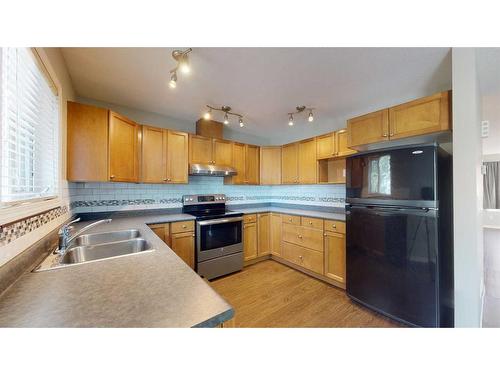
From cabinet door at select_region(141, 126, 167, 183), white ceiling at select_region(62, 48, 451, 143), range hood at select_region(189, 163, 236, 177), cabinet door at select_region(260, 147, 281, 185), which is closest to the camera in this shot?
white ceiling at select_region(62, 48, 451, 143)

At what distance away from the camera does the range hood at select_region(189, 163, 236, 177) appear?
2793 millimetres

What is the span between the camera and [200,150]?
9.62 ft

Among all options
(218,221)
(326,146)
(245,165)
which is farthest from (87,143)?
(326,146)

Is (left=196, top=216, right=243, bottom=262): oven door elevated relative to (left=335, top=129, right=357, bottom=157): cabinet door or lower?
lower

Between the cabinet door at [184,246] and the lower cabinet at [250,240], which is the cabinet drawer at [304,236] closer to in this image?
the lower cabinet at [250,240]

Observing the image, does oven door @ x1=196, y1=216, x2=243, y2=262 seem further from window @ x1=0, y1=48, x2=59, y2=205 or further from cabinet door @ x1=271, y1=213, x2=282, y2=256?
window @ x1=0, y1=48, x2=59, y2=205

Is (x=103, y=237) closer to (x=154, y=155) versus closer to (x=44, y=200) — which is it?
(x=44, y=200)

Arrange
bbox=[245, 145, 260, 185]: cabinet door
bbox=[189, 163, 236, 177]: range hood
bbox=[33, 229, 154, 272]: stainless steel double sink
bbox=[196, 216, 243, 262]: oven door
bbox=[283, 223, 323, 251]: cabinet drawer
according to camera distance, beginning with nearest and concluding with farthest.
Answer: bbox=[33, 229, 154, 272]: stainless steel double sink < bbox=[196, 216, 243, 262]: oven door < bbox=[283, 223, 323, 251]: cabinet drawer < bbox=[189, 163, 236, 177]: range hood < bbox=[245, 145, 260, 185]: cabinet door

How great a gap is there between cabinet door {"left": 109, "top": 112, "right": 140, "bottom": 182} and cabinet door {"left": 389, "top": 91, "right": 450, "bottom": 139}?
286 cm

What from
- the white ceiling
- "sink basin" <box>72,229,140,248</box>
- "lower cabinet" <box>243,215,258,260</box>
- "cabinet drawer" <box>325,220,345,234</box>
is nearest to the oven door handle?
"lower cabinet" <box>243,215,258,260</box>

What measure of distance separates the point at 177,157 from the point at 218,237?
127 cm

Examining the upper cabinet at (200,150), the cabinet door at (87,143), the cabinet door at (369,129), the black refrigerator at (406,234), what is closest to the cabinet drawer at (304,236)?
the black refrigerator at (406,234)

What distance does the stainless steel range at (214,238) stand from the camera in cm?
258

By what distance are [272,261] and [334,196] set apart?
1516 millimetres
